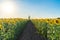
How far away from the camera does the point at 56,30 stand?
15.7m

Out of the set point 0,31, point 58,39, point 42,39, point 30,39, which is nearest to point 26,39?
point 30,39

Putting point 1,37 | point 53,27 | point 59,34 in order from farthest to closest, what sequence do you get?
1. point 53,27
2. point 59,34
3. point 1,37

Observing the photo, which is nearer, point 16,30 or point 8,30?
point 8,30

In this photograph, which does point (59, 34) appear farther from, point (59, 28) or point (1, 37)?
point (1, 37)

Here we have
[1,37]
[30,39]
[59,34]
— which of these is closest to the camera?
[1,37]

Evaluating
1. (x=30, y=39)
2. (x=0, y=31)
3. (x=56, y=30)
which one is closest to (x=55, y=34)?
(x=56, y=30)

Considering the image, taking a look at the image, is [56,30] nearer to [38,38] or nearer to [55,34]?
[55,34]

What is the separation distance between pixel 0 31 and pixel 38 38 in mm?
13006

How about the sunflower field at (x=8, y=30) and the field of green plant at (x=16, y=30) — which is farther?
the field of green plant at (x=16, y=30)

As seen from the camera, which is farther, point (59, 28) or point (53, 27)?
point (53, 27)

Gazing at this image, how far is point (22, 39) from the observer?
23.7 meters

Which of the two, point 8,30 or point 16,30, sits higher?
point 8,30

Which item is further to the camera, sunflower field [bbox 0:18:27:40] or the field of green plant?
the field of green plant

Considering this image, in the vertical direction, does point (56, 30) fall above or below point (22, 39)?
above
